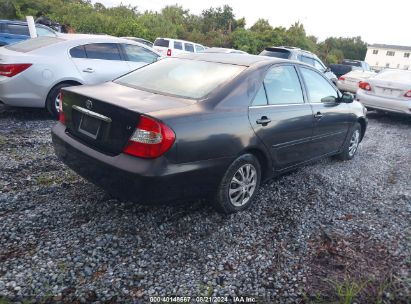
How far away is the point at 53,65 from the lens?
18.9 ft

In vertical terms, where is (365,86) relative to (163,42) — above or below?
below

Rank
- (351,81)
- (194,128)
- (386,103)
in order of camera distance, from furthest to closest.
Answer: (351,81) → (386,103) → (194,128)

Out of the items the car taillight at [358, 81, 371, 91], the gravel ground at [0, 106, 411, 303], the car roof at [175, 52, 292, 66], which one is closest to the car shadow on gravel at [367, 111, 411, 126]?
the car taillight at [358, 81, 371, 91]

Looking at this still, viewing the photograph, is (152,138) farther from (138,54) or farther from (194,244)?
(138,54)

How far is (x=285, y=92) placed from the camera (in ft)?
12.6

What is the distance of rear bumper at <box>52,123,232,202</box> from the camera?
2613mm

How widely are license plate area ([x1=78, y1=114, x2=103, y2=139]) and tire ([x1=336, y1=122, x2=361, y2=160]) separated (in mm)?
3970

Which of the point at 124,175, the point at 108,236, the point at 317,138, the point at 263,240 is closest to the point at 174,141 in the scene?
the point at 124,175

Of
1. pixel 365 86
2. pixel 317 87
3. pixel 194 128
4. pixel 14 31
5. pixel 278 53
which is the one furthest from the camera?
pixel 14 31

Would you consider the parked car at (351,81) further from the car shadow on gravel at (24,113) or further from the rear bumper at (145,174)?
the rear bumper at (145,174)

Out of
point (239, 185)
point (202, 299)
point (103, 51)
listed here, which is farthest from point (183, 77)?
point (103, 51)

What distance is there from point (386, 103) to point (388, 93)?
0.94 ft

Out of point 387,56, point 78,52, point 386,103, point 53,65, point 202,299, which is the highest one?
point 387,56

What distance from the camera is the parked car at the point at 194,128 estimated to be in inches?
104
